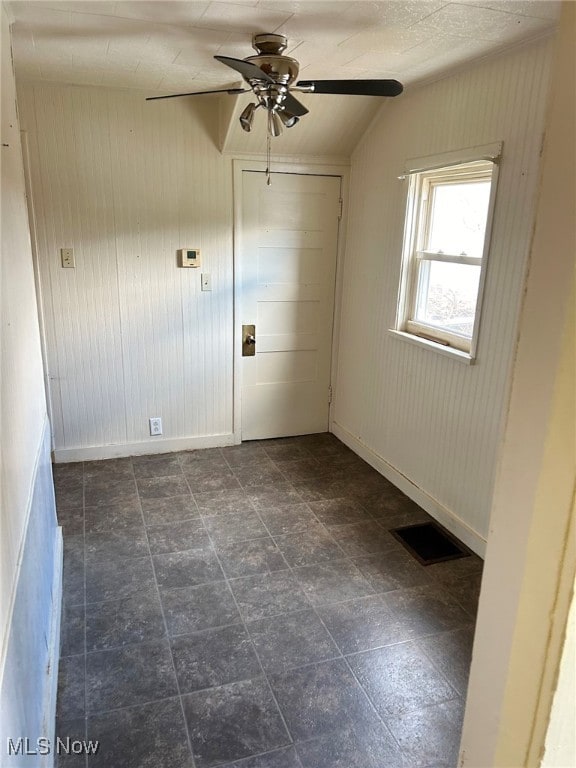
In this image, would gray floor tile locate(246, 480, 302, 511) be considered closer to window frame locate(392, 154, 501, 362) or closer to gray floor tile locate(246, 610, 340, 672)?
gray floor tile locate(246, 610, 340, 672)

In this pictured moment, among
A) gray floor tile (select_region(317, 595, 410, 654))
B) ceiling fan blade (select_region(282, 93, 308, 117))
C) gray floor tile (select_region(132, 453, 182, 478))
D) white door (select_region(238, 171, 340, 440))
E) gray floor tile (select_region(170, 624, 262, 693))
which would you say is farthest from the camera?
white door (select_region(238, 171, 340, 440))

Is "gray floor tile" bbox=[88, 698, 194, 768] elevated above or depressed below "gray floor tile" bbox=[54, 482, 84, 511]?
below

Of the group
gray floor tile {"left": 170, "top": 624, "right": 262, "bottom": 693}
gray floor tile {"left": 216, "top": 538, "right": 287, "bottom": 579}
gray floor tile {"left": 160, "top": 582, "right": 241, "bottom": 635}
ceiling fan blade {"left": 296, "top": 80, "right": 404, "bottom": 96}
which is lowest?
gray floor tile {"left": 170, "top": 624, "right": 262, "bottom": 693}

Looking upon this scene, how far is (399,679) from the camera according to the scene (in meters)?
2.12

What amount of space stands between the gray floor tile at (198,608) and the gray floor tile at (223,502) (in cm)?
71

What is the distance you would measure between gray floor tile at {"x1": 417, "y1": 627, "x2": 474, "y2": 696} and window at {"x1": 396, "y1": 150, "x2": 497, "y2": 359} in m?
1.38

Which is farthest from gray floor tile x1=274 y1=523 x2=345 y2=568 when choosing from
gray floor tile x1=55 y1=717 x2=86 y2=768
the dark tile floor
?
gray floor tile x1=55 y1=717 x2=86 y2=768

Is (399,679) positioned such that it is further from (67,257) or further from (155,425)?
(67,257)

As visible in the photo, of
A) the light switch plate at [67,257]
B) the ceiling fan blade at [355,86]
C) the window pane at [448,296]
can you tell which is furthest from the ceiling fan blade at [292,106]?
the light switch plate at [67,257]

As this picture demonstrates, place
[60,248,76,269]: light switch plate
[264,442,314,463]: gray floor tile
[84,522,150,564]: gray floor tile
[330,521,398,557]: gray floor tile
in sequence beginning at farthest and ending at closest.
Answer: [264,442,314,463]: gray floor tile
[60,248,76,269]: light switch plate
[330,521,398,557]: gray floor tile
[84,522,150,564]: gray floor tile

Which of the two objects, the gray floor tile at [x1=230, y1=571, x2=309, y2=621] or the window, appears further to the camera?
the window

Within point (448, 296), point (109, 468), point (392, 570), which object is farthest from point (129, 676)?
point (448, 296)

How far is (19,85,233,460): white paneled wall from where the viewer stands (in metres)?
3.48

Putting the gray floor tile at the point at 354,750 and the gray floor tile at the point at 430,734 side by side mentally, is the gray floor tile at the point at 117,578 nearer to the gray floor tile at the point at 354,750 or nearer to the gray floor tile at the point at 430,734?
the gray floor tile at the point at 354,750
